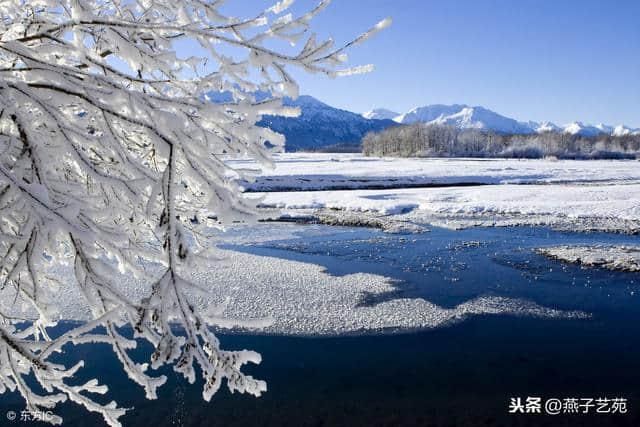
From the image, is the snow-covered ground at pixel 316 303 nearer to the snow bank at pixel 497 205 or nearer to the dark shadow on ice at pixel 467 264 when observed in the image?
the dark shadow on ice at pixel 467 264

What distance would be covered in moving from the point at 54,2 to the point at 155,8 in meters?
0.89

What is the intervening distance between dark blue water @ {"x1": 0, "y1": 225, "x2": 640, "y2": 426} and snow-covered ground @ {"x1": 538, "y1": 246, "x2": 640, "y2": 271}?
0.98 metres

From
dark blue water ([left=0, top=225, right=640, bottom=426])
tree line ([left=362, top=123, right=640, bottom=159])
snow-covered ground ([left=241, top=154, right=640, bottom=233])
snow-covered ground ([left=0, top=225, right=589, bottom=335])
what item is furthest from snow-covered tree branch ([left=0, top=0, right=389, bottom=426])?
tree line ([left=362, top=123, right=640, bottom=159])

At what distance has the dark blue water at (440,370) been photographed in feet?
19.7

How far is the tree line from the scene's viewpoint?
300 ft

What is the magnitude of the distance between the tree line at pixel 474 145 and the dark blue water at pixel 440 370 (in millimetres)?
80515

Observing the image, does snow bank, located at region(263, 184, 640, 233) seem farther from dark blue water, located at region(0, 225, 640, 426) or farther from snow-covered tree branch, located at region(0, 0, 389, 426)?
snow-covered tree branch, located at region(0, 0, 389, 426)

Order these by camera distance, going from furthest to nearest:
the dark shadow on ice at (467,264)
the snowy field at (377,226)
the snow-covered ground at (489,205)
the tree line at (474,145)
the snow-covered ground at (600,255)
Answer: the tree line at (474,145)
the snow-covered ground at (489,205)
the snow-covered ground at (600,255)
the dark shadow on ice at (467,264)
the snowy field at (377,226)

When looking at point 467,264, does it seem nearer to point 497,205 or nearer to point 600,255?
point 600,255

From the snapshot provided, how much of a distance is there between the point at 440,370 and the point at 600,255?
8.99 meters

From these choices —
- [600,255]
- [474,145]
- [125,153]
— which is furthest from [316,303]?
[474,145]

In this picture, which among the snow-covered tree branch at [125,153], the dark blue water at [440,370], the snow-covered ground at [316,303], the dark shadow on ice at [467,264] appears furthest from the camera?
the dark shadow on ice at [467,264]

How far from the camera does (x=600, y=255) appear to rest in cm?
1323

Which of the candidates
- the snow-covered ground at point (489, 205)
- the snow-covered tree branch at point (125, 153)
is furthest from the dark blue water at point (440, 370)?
the snow-covered ground at point (489, 205)
